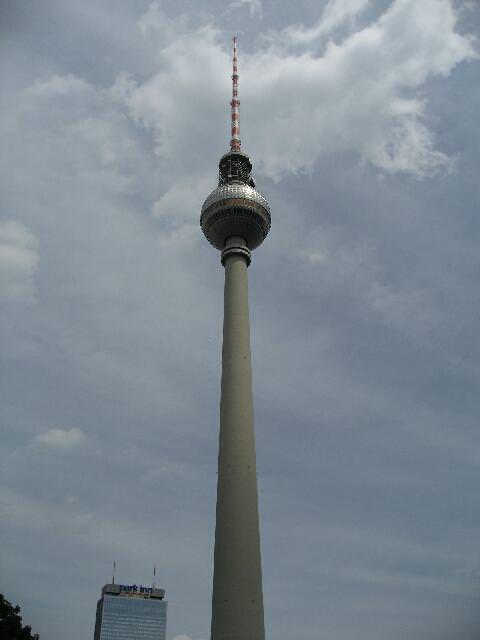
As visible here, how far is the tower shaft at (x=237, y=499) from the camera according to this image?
66125mm

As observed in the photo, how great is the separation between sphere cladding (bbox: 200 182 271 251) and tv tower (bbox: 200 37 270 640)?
157mm

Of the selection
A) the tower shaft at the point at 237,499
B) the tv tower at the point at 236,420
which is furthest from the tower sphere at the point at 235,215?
the tower shaft at the point at 237,499

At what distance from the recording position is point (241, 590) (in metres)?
66.9

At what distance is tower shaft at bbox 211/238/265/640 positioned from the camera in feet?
217

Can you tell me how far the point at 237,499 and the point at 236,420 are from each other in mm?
10108

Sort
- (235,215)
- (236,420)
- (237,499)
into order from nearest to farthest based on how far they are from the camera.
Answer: (237,499)
(236,420)
(235,215)

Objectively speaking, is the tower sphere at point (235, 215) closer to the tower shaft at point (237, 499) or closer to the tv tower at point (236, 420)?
the tv tower at point (236, 420)

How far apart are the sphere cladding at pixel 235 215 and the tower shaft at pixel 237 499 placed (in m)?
11.4

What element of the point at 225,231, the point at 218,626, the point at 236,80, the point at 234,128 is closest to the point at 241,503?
the point at 218,626

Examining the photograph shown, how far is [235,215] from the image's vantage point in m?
95.8

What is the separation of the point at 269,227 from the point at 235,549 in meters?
51.4

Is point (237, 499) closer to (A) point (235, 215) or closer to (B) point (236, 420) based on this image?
(B) point (236, 420)

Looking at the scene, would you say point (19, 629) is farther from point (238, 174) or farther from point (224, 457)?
point (238, 174)

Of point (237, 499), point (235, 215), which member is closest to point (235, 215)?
point (235, 215)
